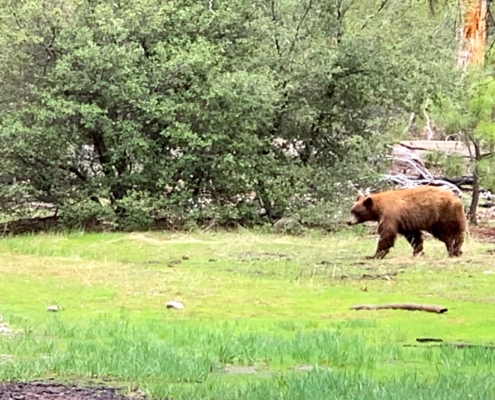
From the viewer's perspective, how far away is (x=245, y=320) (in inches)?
423

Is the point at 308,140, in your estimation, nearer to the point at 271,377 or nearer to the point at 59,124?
the point at 59,124

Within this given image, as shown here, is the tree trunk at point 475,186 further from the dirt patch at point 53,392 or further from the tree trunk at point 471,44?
the dirt patch at point 53,392

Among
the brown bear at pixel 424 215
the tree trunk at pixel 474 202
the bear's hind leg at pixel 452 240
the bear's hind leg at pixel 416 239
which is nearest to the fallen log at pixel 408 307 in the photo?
→ the brown bear at pixel 424 215

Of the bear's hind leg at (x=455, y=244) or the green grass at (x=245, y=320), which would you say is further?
the bear's hind leg at (x=455, y=244)

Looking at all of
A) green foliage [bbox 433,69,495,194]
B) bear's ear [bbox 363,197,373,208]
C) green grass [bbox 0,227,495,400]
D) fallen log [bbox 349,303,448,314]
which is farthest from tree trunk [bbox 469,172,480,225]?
fallen log [bbox 349,303,448,314]

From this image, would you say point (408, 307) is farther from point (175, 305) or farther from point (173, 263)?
point (173, 263)

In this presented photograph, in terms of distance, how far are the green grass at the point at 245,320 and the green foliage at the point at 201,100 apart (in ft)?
11.4

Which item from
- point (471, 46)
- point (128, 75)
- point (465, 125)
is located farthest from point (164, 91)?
point (471, 46)

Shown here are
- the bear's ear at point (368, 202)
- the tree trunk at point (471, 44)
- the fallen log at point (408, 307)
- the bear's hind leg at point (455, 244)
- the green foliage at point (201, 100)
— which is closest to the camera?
the fallen log at point (408, 307)

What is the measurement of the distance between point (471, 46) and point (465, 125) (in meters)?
5.10

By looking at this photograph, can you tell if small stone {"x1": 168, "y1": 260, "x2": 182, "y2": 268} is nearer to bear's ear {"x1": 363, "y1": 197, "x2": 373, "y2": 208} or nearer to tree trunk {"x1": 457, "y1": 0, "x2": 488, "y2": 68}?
bear's ear {"x1": 363, "y1": 197, "x2": 373, "y2": 208}

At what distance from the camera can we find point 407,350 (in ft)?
27.5

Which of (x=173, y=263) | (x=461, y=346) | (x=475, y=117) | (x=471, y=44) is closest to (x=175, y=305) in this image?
(x=461, y=346)

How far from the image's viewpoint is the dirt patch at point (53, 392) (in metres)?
6.44
